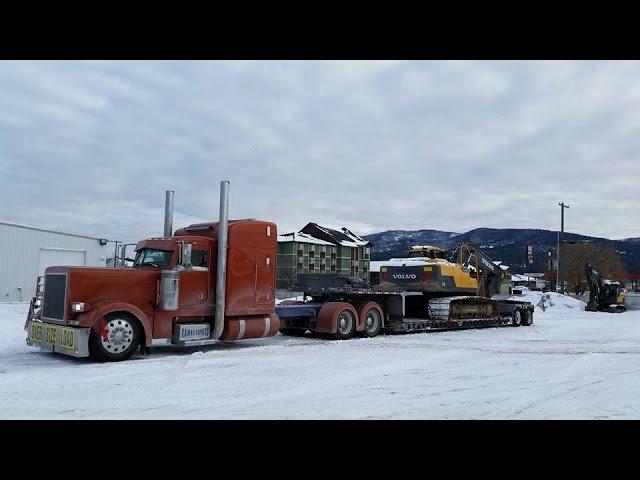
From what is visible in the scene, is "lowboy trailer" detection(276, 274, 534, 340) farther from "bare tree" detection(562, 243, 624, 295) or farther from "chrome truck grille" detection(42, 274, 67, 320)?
"bare tree" detection(562, 243, 624, 295)

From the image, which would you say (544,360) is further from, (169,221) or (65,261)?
(65,261)

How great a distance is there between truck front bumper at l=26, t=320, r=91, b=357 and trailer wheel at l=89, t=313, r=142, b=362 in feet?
0.63

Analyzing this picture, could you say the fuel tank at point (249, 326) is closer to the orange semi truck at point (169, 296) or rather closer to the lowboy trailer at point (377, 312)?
the orange semi truck at point (169, 296)

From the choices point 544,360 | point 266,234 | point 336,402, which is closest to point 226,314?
point 266,234

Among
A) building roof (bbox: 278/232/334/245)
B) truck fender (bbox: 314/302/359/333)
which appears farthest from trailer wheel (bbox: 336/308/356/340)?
building roof (bbox: 278/232/334/245)

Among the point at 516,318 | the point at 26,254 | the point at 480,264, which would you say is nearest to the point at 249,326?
the point at 480,264

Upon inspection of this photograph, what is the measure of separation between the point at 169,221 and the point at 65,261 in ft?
61.3

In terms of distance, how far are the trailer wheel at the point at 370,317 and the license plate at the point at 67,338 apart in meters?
7.76

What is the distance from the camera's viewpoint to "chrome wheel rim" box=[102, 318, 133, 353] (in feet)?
34.4

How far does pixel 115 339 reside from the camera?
1060 cm

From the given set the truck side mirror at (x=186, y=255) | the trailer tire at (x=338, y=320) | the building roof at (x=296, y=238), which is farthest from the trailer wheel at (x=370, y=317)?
the building roof at (x=296, y=238)

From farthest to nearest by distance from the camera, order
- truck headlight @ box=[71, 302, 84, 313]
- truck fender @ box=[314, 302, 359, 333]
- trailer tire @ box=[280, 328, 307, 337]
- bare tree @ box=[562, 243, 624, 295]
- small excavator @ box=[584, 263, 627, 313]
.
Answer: bare tree @ box=[562, 243, 624, 295] < small excavator @ box=[584, 263, 627, 313] < trailer tire @ box=[280, 328, 307, 337] < truck fender @ box=[314, 302, 359, 333] < truck headlight @ box=[71, 302, 84, 313]

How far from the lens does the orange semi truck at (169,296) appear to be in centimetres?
1061

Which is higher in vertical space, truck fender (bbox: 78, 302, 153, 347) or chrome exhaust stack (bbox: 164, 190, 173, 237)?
chrome exhaust stack (bbox: 164, 190, 173, 237)
